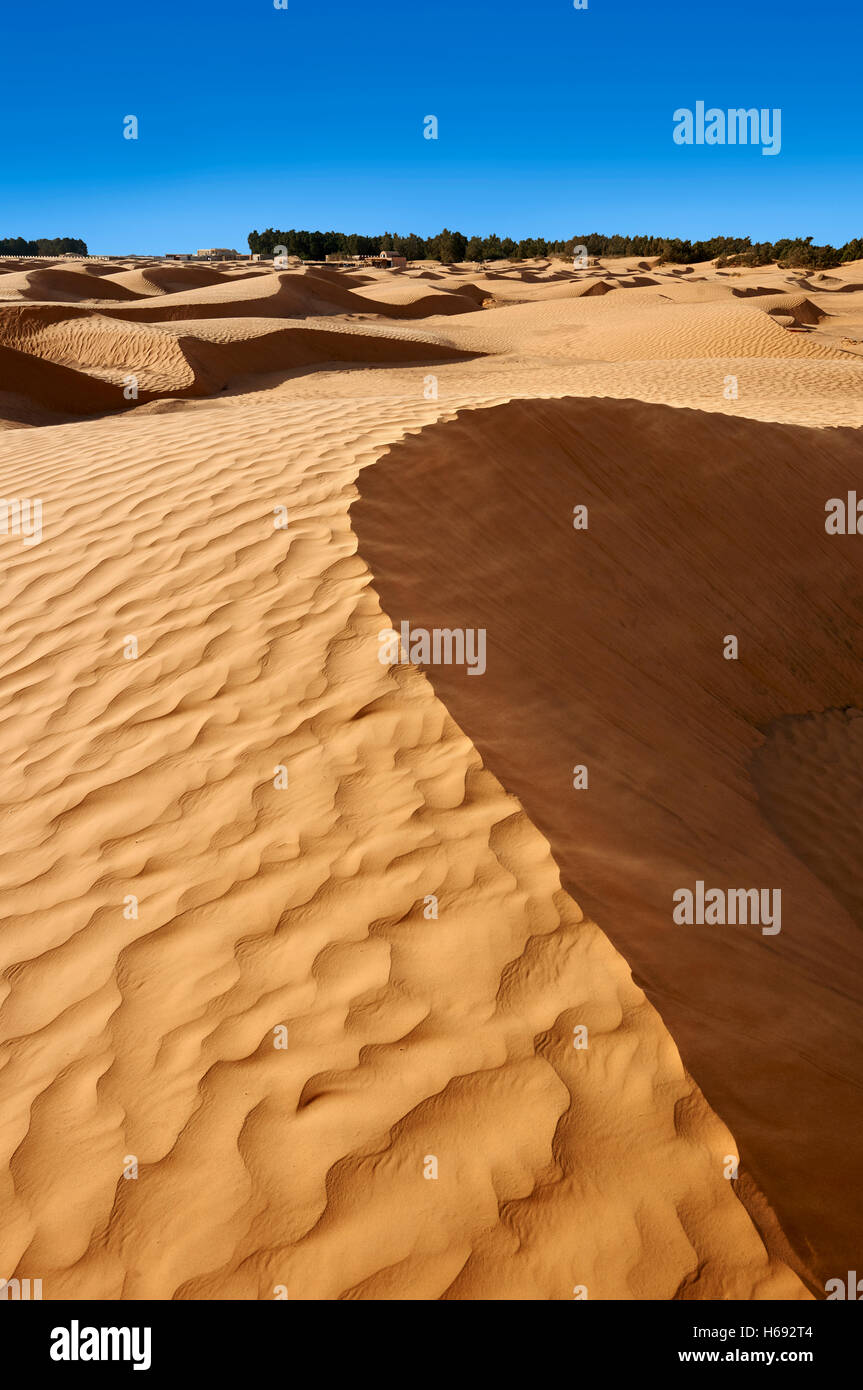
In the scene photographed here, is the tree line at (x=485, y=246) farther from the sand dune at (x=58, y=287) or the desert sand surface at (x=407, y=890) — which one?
the desert sand surface at (x=407, y=890)

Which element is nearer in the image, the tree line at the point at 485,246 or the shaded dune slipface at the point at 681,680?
the shaded dune slipface at the point at 681,680

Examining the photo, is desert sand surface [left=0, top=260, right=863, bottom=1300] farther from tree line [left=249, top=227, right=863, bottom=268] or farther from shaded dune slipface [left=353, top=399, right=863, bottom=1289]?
tree line [left=249, top=227, right=863, bottom=268]

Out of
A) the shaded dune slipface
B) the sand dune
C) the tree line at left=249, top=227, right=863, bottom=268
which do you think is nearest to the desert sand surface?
the shaded dune slipface

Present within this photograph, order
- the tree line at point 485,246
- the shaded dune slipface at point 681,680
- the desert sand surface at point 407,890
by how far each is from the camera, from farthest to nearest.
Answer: the tree line at point 485,246 < the shaded dune slipface at point 681,680 < the desert sand surface at point 407,890

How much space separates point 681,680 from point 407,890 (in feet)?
11.6

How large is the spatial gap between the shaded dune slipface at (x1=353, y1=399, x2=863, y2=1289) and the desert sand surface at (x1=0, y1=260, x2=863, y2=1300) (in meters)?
0.02

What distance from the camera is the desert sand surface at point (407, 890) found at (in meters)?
2.42

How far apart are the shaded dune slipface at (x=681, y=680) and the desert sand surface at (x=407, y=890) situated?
0.02m

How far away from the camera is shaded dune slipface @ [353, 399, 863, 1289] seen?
2.80 metres

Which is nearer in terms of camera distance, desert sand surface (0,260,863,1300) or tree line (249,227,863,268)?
desert sand surface (0,260,863,1300)

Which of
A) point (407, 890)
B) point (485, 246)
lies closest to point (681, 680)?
point (407, 890)

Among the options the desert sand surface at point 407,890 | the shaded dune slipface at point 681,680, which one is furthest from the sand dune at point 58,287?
the shaded dune slipface at point 681,680

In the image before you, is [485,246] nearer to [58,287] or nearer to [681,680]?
[58,287]
